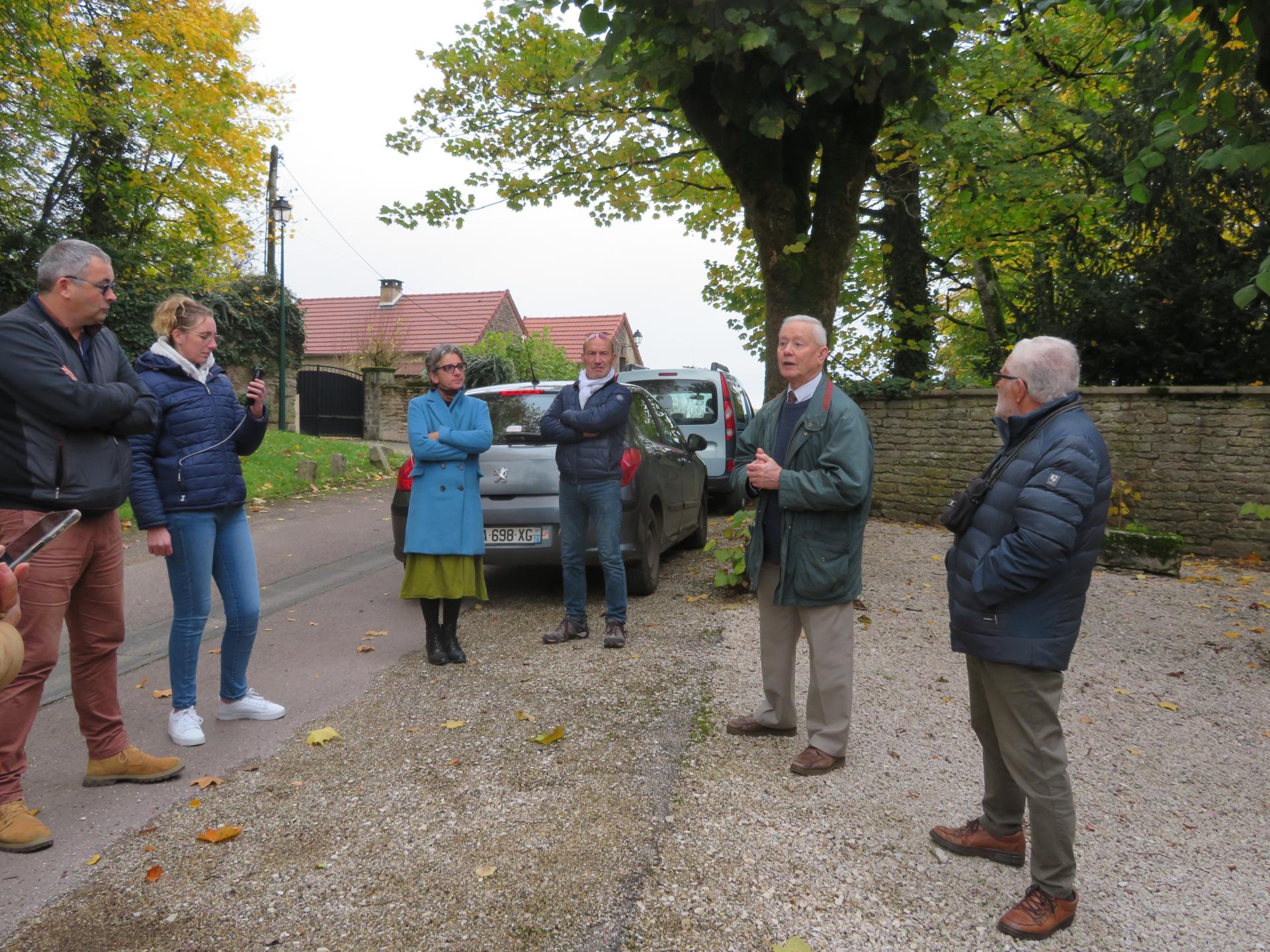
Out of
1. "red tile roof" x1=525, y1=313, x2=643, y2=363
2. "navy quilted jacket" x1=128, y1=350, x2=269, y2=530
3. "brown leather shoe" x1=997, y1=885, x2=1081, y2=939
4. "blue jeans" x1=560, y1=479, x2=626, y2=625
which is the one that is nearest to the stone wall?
"blue jeans" x1=560, y1=479, x2=626, y2=625

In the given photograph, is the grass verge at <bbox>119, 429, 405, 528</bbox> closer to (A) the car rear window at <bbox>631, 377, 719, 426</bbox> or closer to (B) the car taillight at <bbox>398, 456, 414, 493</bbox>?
(B) the car taillight at <bbox>398, 456, 414, 493</bbox>

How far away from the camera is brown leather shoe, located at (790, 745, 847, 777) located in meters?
3.80

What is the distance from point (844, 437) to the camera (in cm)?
377

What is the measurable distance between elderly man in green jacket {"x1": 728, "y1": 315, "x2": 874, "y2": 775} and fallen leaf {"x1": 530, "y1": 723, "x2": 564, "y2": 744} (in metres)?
1.10

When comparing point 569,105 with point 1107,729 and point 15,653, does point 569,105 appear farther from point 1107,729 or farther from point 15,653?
point 15,653

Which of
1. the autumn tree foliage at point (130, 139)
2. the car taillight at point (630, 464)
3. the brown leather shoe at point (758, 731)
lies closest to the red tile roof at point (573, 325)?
the autumn tree foliage at point (130, 139)

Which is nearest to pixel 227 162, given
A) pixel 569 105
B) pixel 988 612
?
pixel 569 105

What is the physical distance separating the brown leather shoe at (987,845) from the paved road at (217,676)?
9.93 feet

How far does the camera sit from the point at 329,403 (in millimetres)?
25469

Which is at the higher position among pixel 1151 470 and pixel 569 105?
pixel 569 105

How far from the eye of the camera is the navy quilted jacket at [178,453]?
3969 millimetres

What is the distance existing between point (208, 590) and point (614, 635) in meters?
2.49

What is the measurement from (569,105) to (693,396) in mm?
4049

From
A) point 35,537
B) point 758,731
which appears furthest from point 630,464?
point 35,537
